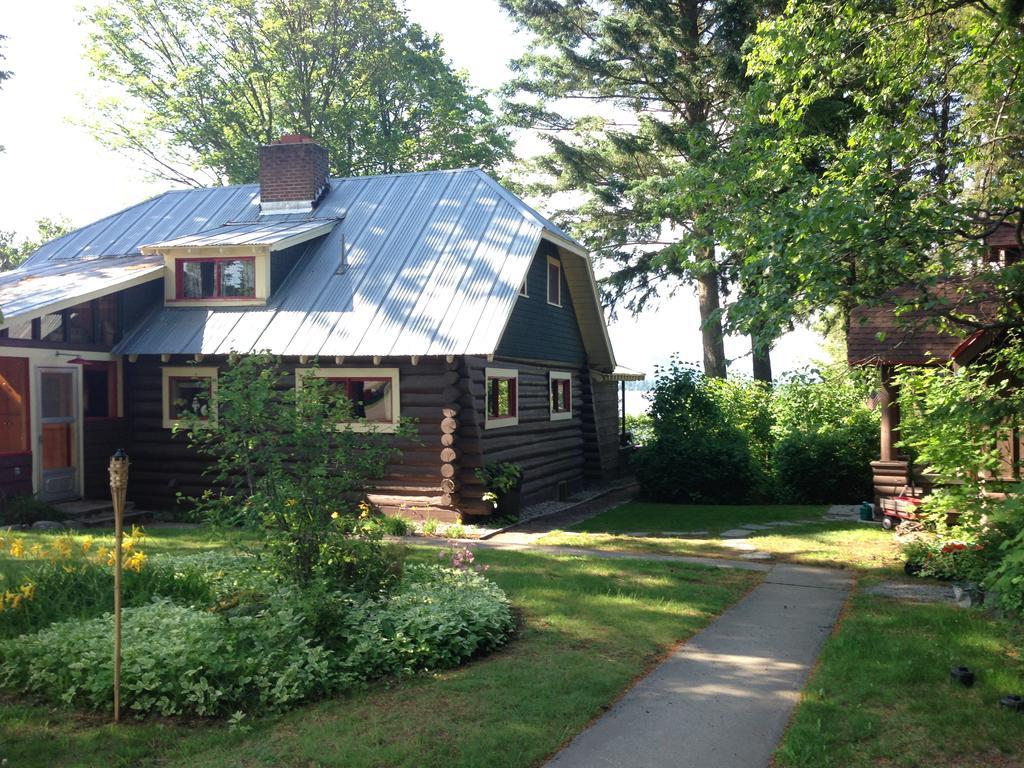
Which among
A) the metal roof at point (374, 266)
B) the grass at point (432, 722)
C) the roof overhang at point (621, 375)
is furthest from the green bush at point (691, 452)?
the grass at point (432, 722)

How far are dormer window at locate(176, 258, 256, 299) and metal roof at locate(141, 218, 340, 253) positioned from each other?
1.54 feet

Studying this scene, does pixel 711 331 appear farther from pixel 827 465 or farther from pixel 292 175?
pixel 292 175

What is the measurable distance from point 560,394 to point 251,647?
48.9 feet

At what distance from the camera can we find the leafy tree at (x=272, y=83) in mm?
33031

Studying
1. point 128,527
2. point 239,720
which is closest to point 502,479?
point 128,527

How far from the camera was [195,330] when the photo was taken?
16.9 meters

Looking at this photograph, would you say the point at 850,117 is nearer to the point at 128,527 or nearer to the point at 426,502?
the point at 426,502

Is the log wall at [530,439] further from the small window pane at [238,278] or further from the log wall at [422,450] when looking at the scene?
the small window pane at [238,278]

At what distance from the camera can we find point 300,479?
7848mm

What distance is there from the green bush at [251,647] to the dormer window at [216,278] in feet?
34.9

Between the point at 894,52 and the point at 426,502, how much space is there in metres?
10.2

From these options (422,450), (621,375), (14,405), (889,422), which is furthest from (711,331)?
(14,405)

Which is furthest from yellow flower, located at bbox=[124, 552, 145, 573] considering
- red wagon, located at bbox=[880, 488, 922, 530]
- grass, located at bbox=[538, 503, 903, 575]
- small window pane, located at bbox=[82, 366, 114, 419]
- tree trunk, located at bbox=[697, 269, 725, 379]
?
tree trunk, located at bbox=[697, 269, 725, 379]

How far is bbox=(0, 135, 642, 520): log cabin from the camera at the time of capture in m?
15.3
